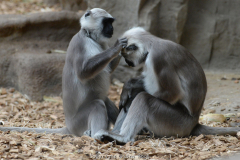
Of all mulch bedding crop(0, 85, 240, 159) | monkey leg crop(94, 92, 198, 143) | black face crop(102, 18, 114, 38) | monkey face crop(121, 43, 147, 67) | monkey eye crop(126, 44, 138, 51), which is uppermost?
black face crop(102, 18, 114, 38)

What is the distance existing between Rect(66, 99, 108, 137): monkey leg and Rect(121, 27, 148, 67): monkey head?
3.03 feet

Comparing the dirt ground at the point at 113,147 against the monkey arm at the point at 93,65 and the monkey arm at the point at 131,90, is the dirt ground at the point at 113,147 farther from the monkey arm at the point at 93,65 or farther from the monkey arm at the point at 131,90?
the monkey arm at the point at 93,65

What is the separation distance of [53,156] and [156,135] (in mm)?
1680

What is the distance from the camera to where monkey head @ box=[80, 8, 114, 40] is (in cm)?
554

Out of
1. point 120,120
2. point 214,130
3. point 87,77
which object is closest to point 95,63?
point 87,77

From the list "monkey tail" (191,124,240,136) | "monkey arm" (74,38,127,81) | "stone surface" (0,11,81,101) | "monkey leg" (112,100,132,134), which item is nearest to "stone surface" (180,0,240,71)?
"stone surface" (0,11,81,101)

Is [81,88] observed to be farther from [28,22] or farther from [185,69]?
[28,22]

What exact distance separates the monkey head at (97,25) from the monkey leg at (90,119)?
1.19 metres

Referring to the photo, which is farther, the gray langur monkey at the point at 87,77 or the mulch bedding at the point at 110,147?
the gray langur monkey at the point at 87,77

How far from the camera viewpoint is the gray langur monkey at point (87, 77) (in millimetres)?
5141

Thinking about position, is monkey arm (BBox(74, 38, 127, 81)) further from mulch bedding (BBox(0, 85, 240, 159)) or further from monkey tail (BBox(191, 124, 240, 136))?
monkey tail (BBox(191, 124, 240, 136))

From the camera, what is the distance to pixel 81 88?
5496 mm

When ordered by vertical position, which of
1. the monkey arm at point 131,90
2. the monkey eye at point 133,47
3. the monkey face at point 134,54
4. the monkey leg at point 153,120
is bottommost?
the monkey leg at point 153,120

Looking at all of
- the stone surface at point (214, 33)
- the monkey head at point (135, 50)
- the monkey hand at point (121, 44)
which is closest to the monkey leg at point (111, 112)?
the monkey head at point (135, 50)
